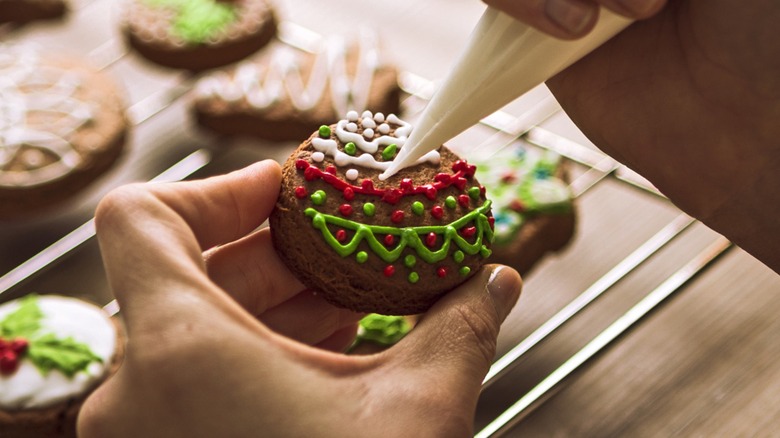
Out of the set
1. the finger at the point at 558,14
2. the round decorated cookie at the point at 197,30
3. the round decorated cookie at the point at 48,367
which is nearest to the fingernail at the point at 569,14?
the finger at the point at 558,14

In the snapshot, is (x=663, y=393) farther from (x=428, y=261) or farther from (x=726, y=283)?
(x=428, y=261)

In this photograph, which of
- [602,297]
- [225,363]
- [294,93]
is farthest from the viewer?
[294,93]

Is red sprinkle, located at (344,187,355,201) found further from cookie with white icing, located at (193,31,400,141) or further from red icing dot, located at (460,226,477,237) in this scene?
cookie with white icing, located at (193,31,400,141)

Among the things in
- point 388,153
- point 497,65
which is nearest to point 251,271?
point 388,153

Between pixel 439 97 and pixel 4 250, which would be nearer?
pixel 439 97

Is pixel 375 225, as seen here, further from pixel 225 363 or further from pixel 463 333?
pixel 225 363

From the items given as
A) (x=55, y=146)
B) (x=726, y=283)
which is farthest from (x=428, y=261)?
(x=55, y=146)

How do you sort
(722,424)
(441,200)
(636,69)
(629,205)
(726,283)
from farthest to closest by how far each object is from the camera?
(629,205)
(726,283)
(722,424)
(636,69)
(441,200)
